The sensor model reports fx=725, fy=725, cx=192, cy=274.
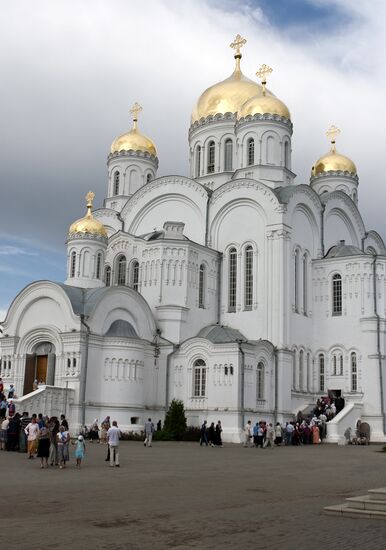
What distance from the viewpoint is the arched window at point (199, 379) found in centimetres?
3534

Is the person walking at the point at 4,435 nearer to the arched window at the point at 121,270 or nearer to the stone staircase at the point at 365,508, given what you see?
the stone staircase at the point at 365,508

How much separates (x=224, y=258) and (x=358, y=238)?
1127 centimetres

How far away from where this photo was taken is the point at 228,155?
44219 millimetres

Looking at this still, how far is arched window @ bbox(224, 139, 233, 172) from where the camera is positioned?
44000mm

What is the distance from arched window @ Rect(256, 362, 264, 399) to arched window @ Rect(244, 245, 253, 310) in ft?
12.4

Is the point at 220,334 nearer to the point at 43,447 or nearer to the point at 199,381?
the point at 199,381

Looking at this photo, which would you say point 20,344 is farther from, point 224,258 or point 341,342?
point 341,342

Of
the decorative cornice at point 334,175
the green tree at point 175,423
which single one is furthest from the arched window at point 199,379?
the decorative cornice at point 334,175

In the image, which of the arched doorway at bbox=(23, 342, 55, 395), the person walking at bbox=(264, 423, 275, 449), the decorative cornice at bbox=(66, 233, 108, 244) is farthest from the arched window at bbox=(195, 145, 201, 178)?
the person walking at bbox=(264, 423, 275, 449)

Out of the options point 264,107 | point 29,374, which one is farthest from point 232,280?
point 29,374

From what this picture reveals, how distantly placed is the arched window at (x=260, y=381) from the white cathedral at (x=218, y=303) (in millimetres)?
98

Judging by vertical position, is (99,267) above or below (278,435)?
above

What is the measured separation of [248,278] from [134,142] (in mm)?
14644

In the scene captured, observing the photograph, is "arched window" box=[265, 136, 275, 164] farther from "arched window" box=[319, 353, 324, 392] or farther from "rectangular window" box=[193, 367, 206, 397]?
"rectangular window" box=[193, 367, 206, 397]
